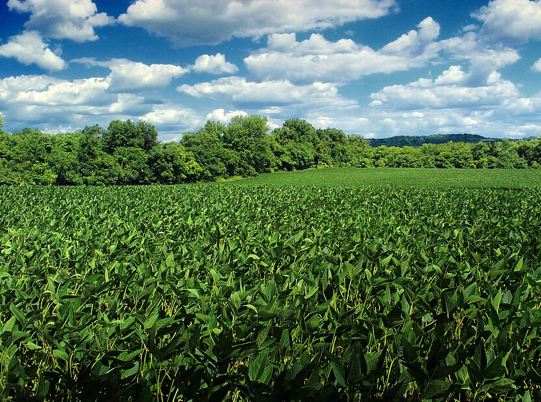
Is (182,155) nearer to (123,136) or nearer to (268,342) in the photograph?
(123,136)

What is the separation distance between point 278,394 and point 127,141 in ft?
258

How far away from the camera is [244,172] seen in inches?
3521

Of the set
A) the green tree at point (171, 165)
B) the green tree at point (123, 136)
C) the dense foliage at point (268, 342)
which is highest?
the green tree at point (123, 136)

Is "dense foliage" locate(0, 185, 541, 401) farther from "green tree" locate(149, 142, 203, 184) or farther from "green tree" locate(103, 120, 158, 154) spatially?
"green tree" locate(103, 120, 158, 154)

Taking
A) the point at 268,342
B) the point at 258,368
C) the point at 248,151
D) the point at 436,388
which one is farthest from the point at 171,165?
the point at 436,388

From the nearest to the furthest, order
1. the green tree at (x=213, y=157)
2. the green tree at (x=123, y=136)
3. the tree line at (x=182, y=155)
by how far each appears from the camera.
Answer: the tree line at (x=182, y=155), the green tree at (x=123, y=136), the green tree at (x=213, y=157)

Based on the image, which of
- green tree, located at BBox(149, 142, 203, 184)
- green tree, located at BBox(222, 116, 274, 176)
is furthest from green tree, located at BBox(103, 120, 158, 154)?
green tree, located at BBox(222, 116, 274, 176)

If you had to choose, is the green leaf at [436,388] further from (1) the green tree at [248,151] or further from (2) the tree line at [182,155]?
(1) the green tree at [248,151]

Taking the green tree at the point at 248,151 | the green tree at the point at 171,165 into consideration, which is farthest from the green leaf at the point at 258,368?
the green tree at the point at 248,151

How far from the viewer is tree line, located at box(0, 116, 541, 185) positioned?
63719 mm

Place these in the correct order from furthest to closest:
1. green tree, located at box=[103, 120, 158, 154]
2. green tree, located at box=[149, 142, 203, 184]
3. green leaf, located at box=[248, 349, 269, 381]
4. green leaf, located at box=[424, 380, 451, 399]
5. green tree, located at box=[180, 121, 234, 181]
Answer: green tree, located at box=[180, 121, 234, 181], green tree, located at box=[103, 120, 158, 154], green tree, located at box=[149, 142, 203, 184], green leaf, located at box=[248, 349, 269, 381], green leaf, located at box=[424, 380, 451, 399]

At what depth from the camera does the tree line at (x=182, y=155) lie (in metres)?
63.7

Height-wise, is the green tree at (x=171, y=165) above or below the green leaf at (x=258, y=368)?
above

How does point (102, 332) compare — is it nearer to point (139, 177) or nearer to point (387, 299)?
point (387, 299)
